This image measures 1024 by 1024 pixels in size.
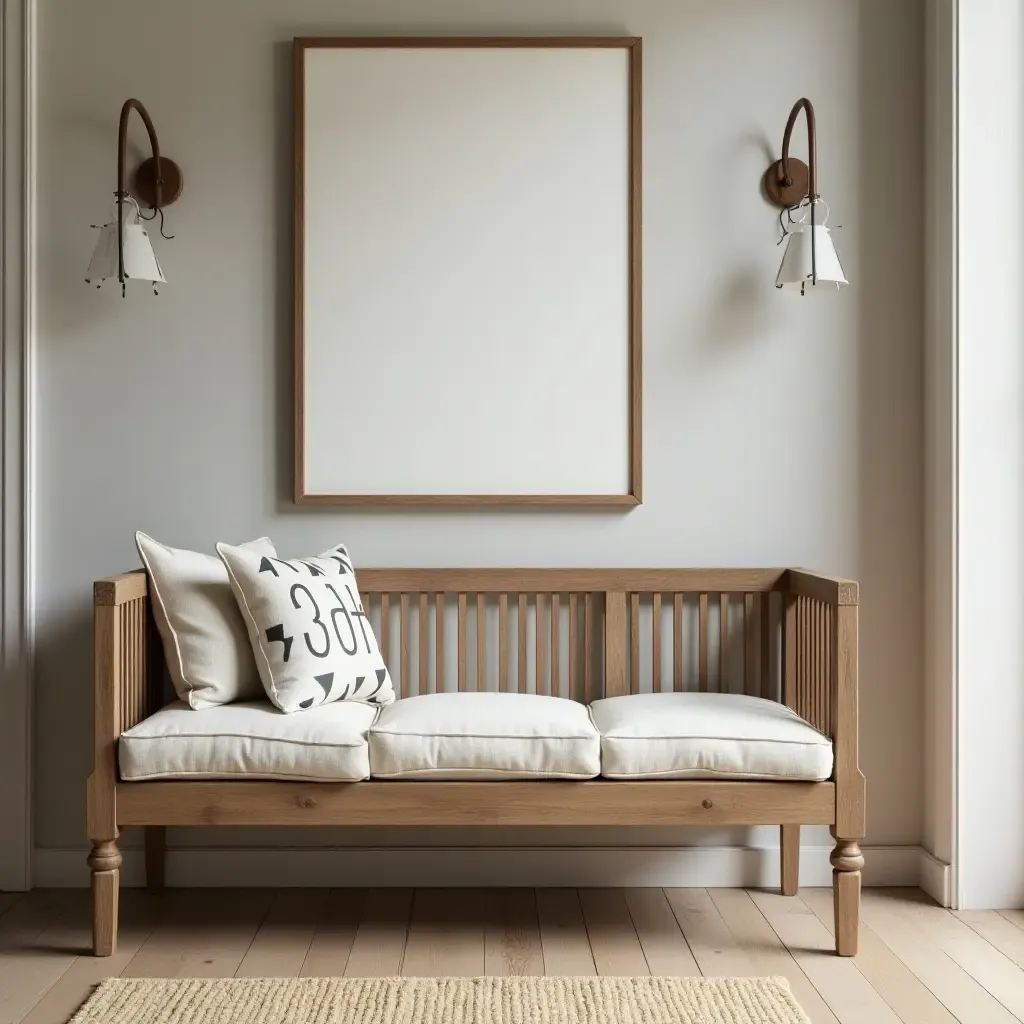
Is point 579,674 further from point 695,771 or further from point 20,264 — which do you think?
point 20,264

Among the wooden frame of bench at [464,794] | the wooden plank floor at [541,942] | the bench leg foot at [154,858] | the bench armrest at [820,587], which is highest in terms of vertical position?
the bench armrest at [820,587]

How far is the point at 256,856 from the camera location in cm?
257

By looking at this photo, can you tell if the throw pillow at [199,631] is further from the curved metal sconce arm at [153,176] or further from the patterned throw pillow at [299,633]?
the curved metal sconce arm at [153,176]

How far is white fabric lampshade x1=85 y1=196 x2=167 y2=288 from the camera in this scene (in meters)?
2.36

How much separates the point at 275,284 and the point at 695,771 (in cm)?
150

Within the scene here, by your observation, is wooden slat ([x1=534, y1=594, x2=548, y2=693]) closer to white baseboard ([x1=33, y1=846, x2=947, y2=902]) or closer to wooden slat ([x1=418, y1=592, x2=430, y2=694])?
wooden slat ([x1=418, y1=592, x2=430, y2=694])

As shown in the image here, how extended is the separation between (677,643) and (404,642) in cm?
65

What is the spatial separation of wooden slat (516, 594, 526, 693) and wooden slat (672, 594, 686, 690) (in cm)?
36

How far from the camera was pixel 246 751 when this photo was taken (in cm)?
207

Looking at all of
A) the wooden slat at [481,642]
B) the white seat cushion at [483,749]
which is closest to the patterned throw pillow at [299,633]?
the white seat cushion at [483,749]

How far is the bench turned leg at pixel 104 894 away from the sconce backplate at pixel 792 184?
2067 mm

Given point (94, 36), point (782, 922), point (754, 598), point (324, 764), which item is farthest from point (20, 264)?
point (782, 922)

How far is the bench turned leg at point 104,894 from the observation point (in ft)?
6.89

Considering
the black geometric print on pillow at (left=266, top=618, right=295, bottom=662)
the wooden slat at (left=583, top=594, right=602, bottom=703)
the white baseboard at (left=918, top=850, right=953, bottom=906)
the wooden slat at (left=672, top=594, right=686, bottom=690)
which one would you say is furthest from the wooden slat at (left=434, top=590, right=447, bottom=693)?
the white baseboard at (left=918, top=850, right=953, bottom=906)
